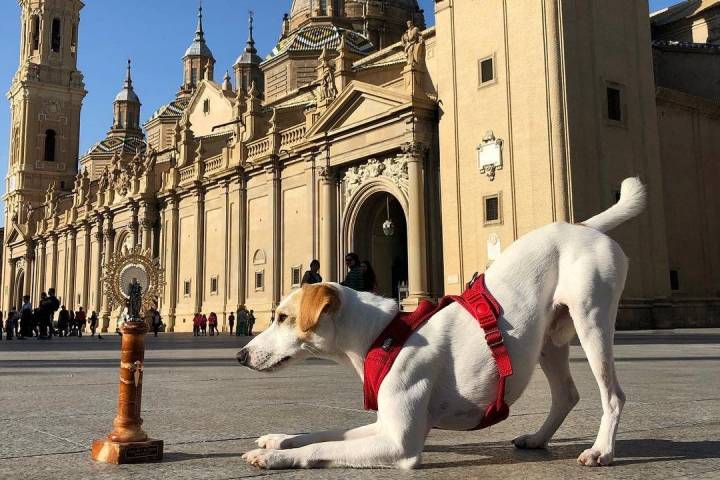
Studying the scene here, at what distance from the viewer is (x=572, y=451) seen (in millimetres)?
3539

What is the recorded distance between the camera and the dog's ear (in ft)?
10.5

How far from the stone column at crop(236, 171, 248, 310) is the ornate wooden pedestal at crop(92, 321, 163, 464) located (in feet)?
106

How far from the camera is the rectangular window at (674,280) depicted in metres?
26.6

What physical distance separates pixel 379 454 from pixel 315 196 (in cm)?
2851

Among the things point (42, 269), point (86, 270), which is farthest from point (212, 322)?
point (42, 269)

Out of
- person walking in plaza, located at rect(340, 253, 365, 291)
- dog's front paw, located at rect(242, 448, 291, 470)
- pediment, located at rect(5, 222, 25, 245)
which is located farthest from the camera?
pediment, located at rect(5, 222, 25, 245)

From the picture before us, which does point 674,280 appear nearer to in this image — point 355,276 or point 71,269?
point 355,276

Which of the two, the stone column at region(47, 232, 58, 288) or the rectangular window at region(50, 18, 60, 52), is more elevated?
the rectangular window at region(50, 18, 60, 52)

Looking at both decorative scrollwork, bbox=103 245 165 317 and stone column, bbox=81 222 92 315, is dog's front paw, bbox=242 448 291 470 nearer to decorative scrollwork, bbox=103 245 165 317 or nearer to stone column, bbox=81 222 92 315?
decorative scrollwork, bbox=103 245 165 317

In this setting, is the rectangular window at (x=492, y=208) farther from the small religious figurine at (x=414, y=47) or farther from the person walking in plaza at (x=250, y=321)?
the person walking in plaza at (x=250, y=321)

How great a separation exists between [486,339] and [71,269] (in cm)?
5608

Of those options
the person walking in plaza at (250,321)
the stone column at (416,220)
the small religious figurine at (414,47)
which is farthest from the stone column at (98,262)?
the stone column at (416,220)

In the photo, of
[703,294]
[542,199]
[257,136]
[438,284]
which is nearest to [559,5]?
[542,199]

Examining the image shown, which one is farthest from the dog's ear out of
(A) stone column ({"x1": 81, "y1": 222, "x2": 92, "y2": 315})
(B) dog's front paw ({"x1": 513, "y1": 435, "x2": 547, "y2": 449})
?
(A) stone column ({"x1": 81, "y1": 222, "x2": 92, "y2": 315})
